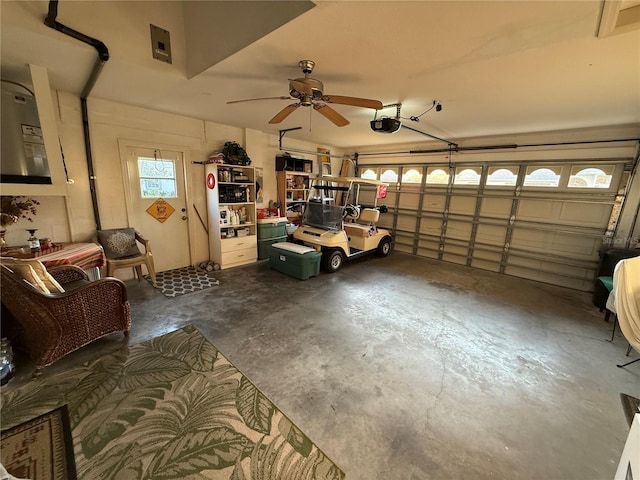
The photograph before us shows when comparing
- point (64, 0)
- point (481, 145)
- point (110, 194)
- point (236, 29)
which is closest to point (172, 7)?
point (64, 0)

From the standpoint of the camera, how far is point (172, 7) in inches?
98.0

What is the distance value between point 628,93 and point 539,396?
10.6 ft

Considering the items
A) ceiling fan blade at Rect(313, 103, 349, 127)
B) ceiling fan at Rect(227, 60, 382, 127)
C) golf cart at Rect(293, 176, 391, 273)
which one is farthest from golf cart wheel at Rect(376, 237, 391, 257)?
ceiling fan at Rect(227, 60, 382, 127)

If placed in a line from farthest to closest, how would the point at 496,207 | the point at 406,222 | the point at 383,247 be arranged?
the point at 406,222, the point at 383,247, the point at 496,207

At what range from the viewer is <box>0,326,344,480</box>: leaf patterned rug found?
143 cm

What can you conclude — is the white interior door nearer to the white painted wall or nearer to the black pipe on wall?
the white painted wall

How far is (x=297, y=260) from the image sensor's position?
13.7ft

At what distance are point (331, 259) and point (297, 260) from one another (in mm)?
682

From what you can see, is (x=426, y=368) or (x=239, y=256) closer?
(x=426, y=368)

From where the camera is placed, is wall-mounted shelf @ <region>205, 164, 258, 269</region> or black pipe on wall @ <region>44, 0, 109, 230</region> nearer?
black pipe on wall @ <region>44, 0, 109, 230</region>

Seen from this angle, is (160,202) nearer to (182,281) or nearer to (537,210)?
(182,281)

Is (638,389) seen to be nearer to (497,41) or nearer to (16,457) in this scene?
(497,41)

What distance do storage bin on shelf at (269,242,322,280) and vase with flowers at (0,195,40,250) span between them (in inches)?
122

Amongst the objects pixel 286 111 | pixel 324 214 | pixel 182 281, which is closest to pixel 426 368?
pixel 286 111
